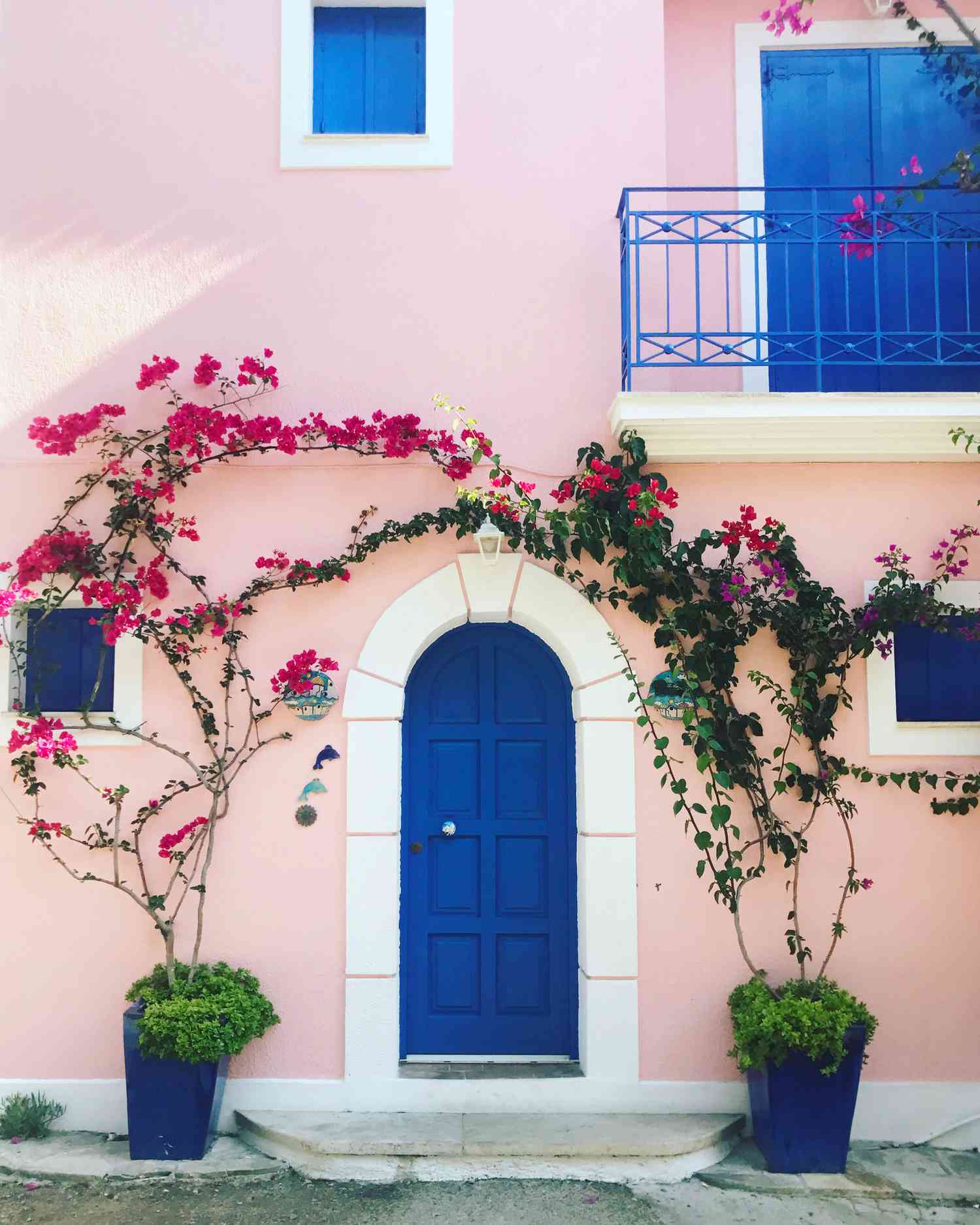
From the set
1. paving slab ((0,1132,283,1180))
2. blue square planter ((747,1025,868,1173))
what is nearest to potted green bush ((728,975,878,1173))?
blue square planter ((747,1025,868,1173))

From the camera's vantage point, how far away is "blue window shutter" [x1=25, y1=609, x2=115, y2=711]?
5.32 m

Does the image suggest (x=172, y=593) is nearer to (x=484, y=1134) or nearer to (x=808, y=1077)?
(x=484, y=1134)

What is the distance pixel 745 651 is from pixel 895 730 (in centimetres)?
84

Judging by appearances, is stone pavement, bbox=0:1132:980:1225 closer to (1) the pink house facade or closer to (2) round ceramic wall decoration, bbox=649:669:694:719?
(1) the pink house facade

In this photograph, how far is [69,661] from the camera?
212 inches

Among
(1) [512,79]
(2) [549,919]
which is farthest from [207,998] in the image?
(1) [512,79]

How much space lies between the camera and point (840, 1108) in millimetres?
4672

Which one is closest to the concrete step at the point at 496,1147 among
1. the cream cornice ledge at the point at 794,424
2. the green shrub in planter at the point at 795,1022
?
the green shrub in planter at the point at 795,1022

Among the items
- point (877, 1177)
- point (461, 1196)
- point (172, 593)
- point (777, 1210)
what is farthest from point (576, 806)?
point (172, 593)

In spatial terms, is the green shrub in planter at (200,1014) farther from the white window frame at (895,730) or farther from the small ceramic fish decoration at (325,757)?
the white window frame at (895,730)

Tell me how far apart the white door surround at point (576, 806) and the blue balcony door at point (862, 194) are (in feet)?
6.24

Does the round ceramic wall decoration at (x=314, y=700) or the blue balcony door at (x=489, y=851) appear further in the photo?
the blue balcony door at (x=489, y=851)

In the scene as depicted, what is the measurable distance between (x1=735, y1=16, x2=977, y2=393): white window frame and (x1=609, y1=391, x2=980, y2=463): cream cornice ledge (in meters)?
0.71

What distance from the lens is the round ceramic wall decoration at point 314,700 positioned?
17.0ft
